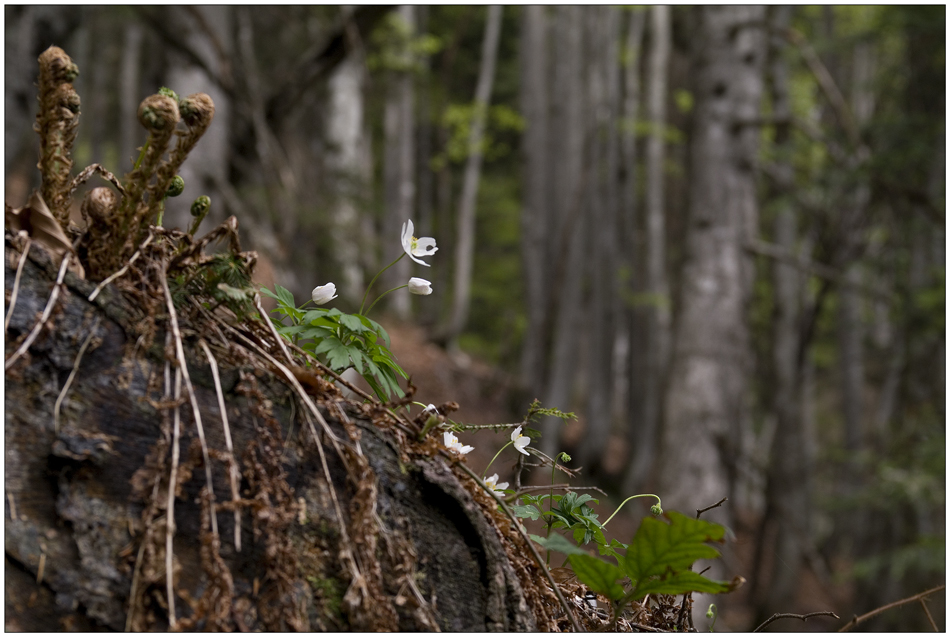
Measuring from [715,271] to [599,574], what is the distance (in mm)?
6469

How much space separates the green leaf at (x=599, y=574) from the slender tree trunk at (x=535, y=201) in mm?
10925

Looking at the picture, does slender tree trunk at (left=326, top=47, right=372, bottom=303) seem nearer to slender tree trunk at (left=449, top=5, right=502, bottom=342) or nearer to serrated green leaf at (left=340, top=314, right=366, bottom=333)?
slender tree trunk at (left=449, top=5, right=502, bottom=342)

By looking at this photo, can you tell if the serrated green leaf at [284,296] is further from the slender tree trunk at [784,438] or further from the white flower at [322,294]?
the slender tree trunk at [784,438]

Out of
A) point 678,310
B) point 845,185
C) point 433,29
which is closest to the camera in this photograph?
point 678,310

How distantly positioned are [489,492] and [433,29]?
2062 centimetres

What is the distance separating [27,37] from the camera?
4.30m

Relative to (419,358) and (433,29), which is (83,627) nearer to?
(419,358)

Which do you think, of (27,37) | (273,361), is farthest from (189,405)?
(27,37)

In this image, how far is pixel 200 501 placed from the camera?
1201mm

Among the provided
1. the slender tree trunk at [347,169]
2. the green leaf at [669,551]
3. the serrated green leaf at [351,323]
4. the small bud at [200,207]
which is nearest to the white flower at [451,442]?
the serrated green leaf at [351,323]

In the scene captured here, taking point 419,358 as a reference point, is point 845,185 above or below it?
above

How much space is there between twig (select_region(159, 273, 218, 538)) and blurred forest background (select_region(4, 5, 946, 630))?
335 centimetres

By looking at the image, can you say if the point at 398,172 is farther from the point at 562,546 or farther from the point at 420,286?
the point at 562,546

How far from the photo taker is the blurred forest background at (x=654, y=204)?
632cm
